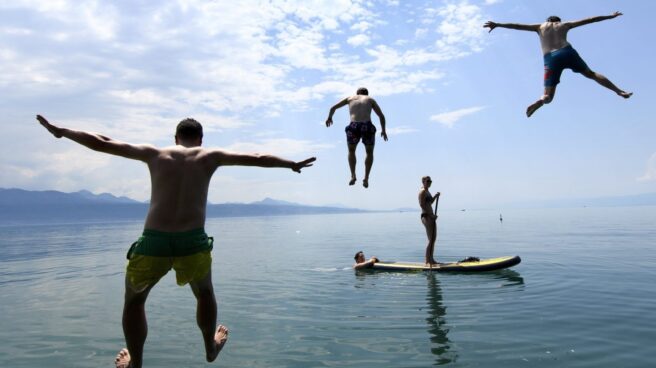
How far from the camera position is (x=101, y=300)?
1770 cm

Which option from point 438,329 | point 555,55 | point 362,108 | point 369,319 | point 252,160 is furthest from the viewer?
point 369,319

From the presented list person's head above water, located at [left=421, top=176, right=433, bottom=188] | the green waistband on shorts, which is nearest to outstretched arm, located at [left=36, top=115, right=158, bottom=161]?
the green waistband on shorts

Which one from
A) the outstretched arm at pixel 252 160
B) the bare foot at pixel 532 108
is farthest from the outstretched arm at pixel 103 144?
the bare foot at pixel 532 108

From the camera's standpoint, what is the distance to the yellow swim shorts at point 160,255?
495 cm

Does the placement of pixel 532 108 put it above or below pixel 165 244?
above

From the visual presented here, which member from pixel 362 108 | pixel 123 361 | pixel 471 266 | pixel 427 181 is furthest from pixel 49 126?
pixel 471 266

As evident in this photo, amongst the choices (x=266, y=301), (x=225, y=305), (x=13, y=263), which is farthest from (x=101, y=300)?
(x=13, y=263)

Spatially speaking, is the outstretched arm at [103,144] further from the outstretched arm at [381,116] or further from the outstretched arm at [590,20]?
the outstretched arm at [590,20]

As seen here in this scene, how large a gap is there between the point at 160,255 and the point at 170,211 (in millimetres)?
509

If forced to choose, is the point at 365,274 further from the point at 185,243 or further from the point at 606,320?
the point at 185,243

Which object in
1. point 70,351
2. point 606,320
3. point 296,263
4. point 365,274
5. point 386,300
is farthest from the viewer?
point 296,263

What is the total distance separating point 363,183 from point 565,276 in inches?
553

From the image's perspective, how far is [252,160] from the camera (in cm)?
513

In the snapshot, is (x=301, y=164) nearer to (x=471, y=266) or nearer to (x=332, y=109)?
(x=332, y=109)
